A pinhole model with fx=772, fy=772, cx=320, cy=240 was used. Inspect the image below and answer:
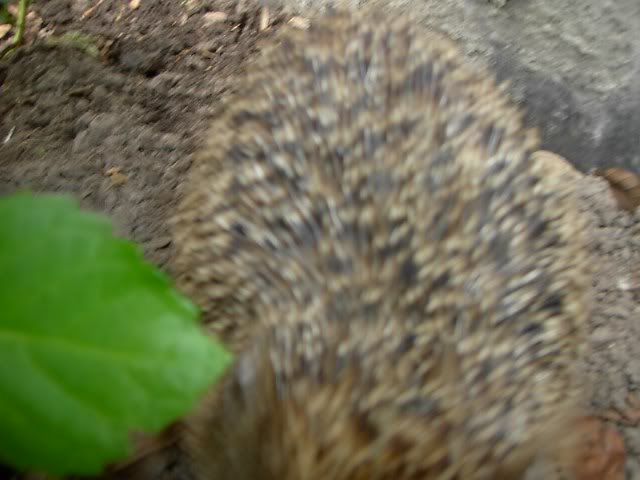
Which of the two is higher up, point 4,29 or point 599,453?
point 4,29

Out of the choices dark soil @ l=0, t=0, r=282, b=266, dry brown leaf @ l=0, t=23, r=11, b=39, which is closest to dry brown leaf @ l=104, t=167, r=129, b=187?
dark soil @ l=0, t=0, r=282, b=266

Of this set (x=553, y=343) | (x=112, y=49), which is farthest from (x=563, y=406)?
(x=112, y=49)

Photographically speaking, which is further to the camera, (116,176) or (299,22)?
(299,22)

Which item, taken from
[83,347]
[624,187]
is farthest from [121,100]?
[83,347]

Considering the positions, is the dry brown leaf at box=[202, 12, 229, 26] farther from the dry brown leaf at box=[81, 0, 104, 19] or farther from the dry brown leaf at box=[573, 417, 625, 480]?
the dry brown leaf at box=[573, 417, 625, 480]

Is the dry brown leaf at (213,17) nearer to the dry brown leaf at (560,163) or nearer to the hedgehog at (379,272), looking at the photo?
the hedgehog at (379,272)

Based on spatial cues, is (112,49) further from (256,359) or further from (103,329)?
(103,329)

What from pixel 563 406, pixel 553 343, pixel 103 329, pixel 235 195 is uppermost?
pixel 103 329

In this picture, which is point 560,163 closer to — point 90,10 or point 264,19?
point 264,19
